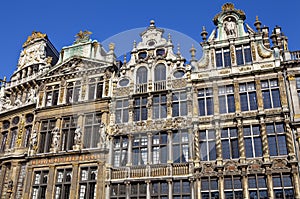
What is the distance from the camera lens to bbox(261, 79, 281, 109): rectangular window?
22.3 m

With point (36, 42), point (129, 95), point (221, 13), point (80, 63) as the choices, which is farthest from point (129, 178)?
point (36, 42)

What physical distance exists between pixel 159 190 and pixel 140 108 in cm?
587

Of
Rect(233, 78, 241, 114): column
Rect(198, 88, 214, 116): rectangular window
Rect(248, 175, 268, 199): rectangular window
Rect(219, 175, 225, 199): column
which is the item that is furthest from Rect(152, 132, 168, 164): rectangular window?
Rect(248, 175, 268, 199): rectangular window

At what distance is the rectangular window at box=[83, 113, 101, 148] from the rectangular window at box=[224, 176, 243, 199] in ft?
30.8

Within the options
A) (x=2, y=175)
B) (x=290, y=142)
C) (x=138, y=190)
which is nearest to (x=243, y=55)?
(x=290, y=142)

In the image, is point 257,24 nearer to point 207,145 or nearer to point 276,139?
point 276,139

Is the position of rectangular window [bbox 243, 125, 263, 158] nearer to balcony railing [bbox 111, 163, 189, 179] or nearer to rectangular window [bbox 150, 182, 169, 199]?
balcony railing [bbox 111, 163, 189, 179]

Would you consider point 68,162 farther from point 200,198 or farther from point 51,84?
point 200,198

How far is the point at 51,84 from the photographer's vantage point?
2917 centimetres

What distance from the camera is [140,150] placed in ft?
78.0

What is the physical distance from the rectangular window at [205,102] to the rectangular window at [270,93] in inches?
129

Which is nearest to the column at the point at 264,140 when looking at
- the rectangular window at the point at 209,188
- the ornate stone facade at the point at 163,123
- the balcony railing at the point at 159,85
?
the ornate stone facade at the point at 163,123

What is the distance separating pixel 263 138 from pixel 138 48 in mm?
11344

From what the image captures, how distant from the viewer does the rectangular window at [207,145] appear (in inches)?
869
